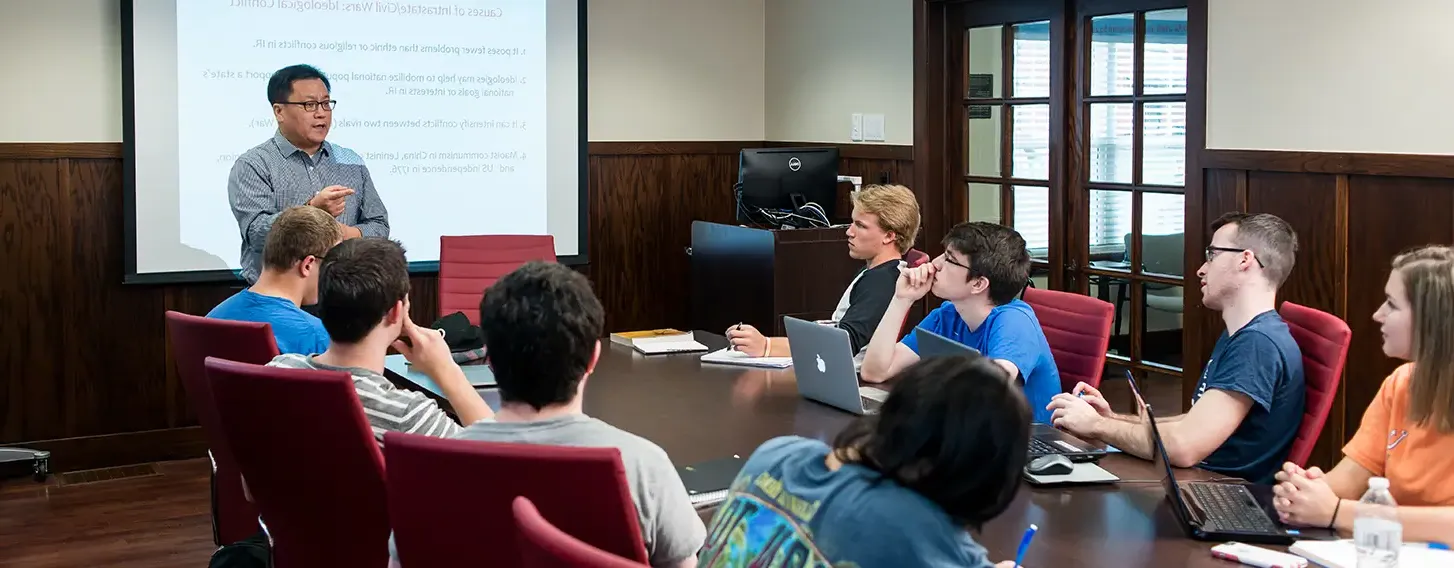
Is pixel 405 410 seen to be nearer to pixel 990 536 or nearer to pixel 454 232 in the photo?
pixel 990 536

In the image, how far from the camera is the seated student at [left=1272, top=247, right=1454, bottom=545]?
2.31 metres

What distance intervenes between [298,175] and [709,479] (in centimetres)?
341

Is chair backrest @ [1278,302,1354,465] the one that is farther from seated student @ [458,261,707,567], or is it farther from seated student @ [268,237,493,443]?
seated student @ [268,237,493,443]

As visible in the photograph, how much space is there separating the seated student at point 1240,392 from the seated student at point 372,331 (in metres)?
1.30

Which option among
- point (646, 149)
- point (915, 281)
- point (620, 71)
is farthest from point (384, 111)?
point (915, 281)

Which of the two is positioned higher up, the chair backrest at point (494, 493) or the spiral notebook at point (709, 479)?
the chair backrest at point (494, 493)

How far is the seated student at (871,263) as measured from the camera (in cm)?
414

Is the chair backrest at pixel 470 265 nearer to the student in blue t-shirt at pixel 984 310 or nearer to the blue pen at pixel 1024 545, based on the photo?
the student in blue t-shirt at pixel 984 310

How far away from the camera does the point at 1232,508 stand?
94.8 inches

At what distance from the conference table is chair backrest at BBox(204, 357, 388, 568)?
612 mm

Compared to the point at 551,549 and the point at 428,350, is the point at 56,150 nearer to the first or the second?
the point at 428,350

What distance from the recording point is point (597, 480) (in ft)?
5.99

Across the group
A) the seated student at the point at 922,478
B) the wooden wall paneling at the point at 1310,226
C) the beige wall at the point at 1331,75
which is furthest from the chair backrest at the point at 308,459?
the beige wall at the point at 1331,75

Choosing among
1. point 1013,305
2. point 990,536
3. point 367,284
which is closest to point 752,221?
point 1013,305
